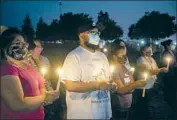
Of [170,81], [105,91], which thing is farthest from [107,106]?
[170,81]

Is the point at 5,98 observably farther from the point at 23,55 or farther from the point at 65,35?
the point at 65,35

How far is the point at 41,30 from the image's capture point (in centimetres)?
8331

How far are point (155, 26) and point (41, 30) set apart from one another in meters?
29.9

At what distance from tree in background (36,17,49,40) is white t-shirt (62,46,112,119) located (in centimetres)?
7777

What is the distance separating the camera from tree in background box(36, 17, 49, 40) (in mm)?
81438

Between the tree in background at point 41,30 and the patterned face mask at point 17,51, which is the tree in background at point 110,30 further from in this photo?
the patterned face mask at point 17,51

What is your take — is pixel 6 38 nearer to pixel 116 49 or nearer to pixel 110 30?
pixel 116 49

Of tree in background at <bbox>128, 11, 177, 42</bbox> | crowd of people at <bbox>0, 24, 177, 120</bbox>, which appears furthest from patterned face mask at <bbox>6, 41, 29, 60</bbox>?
tree in background at <bbox>128, 11, 177, 42</bbox>

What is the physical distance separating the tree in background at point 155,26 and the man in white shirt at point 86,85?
2668 inches

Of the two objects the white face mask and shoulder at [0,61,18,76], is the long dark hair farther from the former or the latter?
the white face mask

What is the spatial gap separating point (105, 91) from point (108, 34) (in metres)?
70.9

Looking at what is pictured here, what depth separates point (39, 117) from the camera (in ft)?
12.0

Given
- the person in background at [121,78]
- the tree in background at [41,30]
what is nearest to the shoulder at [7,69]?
the person in background at [121,78]

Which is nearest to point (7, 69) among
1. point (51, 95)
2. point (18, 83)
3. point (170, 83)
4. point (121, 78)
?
Result: point (18, 83)
